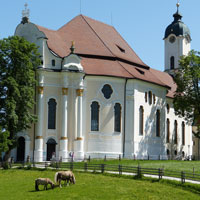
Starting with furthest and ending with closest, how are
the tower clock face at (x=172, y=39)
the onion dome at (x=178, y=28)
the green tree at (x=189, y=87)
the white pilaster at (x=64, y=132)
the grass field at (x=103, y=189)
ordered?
the tower clock face at (x=172, y=39), the onion dome at (x=178, y=28), the green tree at (x=189, y=87), the white pilaster at (x=64, y=132), the grass field at (x=103, y=189)

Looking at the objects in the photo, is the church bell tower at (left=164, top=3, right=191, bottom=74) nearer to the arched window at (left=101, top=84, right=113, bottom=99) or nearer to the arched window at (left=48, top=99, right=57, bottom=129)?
the arched window at (left=101, top=84, right=113, bottom=99)

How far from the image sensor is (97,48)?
162 ft

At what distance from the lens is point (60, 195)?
22.9 meters

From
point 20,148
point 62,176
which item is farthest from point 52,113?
point 62,176

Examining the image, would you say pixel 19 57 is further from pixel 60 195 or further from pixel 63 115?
pixel 60 195

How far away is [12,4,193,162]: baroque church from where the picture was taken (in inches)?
1683

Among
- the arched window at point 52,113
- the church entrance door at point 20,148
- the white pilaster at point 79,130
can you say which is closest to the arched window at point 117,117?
the white pilaster at point 79,130

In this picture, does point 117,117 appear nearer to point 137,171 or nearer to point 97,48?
point 97,48

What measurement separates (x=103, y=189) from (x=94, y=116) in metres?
20.7

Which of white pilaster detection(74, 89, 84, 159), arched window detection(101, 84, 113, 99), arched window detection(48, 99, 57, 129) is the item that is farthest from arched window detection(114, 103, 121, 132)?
arched window detection(48, 99, 57, 129)

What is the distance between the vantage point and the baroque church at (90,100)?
1683 inches

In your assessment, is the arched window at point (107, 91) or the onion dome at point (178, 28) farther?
the onion dome at point (178, 28)

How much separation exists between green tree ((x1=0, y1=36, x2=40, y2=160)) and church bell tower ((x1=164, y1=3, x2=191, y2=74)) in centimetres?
3587

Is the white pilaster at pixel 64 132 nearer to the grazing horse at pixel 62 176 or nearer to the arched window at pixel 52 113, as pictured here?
the arched window at pixel 52 113
